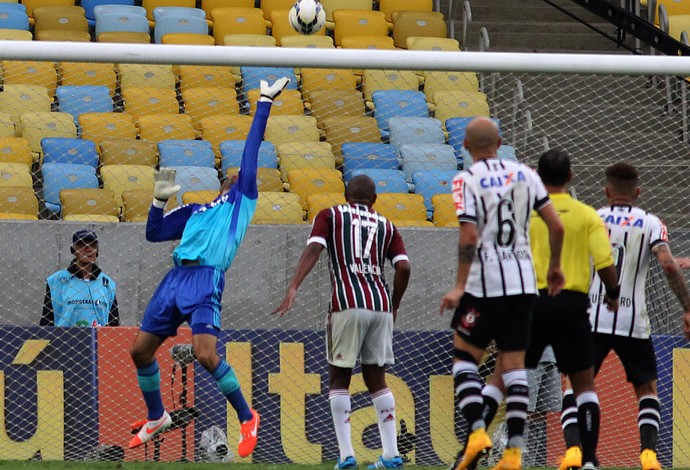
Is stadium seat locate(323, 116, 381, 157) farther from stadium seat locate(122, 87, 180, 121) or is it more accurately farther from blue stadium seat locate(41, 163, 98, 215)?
blue stadium seat locate(41, 163, 98, 215)

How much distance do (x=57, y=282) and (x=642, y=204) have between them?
4.99 metres

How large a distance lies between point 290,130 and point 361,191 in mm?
3393

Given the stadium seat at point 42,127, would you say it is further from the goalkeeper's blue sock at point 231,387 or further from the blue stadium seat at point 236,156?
the goalkeeper's blue sock at point 231,387

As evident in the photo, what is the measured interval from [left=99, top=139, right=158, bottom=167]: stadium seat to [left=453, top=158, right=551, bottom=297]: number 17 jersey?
4978mm

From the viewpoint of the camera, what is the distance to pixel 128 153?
38.0 ft

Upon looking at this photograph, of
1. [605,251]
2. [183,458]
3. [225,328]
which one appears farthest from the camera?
[225,328]

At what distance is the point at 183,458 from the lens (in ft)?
32.0

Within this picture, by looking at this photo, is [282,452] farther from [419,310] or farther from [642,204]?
[642,204]

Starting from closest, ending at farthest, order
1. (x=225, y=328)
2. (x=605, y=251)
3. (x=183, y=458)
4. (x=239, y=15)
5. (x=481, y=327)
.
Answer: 1. (x=481, y=327)
2. (x=605, y=251)
3. (x=183, y=458)
4. (x=225, y=328)
5. (x=239, y=15)

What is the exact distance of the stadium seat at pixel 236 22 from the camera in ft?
48.3

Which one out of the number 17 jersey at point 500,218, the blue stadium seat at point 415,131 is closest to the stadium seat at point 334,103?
the blue stadium seat at point 415,131

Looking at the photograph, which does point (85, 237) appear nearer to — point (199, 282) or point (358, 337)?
point (199, 282)

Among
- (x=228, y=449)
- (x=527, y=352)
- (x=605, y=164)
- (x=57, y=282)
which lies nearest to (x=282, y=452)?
(x=228, y=449)

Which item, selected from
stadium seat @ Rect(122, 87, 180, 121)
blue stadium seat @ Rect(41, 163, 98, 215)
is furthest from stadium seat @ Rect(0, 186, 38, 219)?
stadium seat @ Rect(122, 87, 180, 121)
